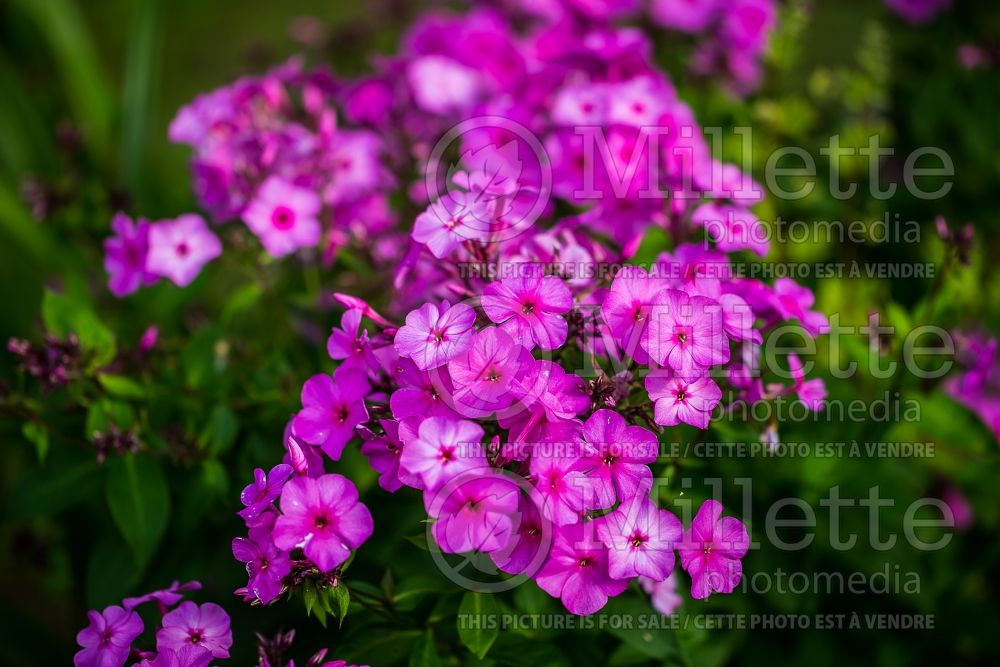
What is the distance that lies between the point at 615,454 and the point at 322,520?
0.42 metres

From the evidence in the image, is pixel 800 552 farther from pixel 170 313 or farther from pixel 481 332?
pixel 170 313

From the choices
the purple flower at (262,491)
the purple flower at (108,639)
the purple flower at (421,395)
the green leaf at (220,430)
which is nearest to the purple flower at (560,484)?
the purple flower at (421,395)

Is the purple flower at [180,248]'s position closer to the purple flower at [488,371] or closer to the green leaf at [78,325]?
the green leaf at [78,325]

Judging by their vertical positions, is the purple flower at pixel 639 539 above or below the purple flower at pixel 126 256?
below

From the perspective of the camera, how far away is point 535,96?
2.03m

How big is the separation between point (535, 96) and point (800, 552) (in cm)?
127

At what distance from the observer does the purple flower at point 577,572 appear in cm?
116

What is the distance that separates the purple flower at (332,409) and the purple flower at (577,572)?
0.34 metres

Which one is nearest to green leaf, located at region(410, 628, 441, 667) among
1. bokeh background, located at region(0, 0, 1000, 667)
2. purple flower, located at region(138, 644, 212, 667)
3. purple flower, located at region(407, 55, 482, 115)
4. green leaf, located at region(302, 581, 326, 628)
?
bokeh background, located at region(0, 0, 1000, 667)

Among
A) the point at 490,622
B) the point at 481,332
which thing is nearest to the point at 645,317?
the point at 481,332

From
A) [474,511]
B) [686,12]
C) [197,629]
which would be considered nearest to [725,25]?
[686,12]

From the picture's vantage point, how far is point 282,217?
1741 mm

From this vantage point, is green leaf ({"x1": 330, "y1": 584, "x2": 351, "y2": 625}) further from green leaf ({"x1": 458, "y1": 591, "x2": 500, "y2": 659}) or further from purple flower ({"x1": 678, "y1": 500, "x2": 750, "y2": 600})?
purple flower ({"x1": 678, "y1": 500, "x2": 750, "y2": 600})

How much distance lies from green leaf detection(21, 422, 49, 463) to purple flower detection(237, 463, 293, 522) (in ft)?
2.16
